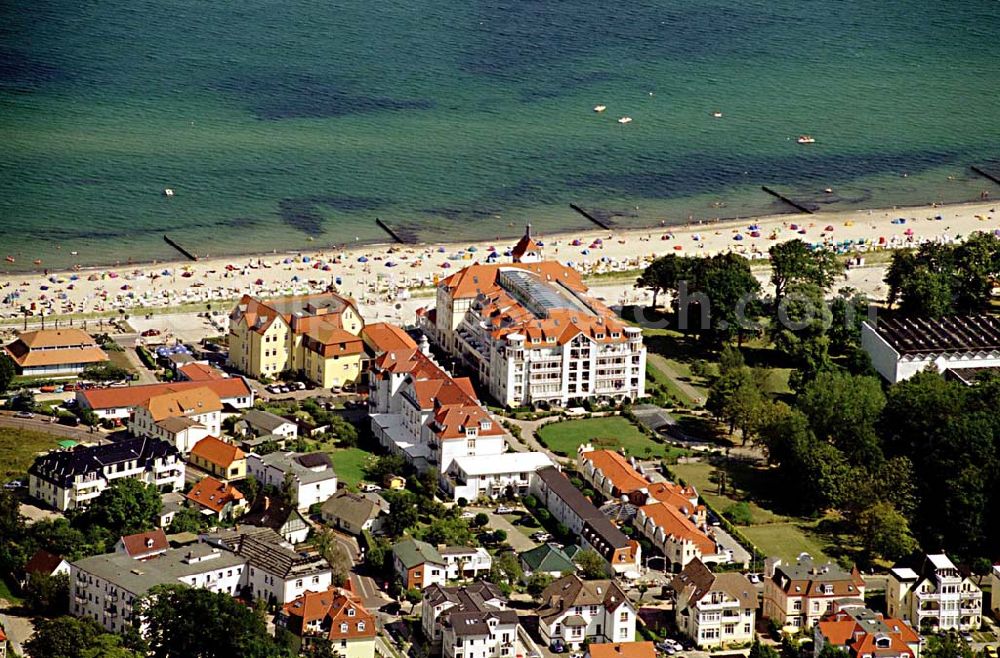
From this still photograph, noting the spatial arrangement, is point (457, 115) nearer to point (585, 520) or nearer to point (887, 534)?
point (585, 520)

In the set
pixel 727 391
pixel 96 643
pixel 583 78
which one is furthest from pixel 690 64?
pixel 96 643

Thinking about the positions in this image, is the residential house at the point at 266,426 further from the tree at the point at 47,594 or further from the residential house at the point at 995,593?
the residential house at the point at 995,593

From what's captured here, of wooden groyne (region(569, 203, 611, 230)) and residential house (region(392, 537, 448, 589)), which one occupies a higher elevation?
residential house (region(392, 537, 448, 589))

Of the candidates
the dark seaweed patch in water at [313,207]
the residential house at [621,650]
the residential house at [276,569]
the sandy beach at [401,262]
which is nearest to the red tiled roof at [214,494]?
the residential house at [276,569]

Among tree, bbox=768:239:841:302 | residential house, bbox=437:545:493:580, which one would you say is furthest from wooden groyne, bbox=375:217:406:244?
residential house, bbox=437:545:493:580

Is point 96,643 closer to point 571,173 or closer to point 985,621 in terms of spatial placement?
point 985,621

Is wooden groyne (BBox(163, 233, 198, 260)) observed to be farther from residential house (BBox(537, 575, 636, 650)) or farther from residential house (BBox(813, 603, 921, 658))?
residential house (BBox(813, 603, 921, 658))
